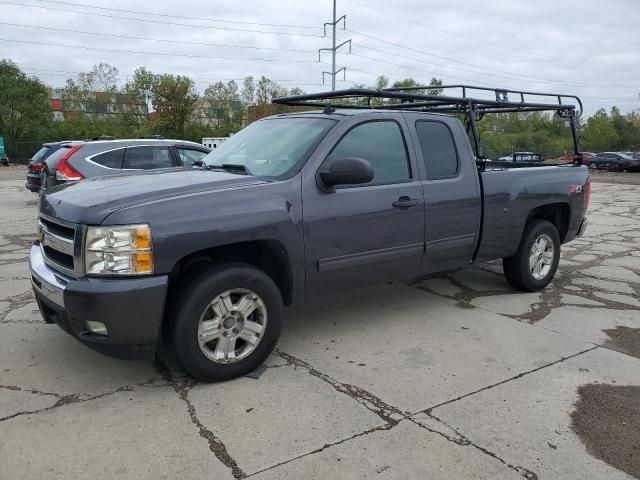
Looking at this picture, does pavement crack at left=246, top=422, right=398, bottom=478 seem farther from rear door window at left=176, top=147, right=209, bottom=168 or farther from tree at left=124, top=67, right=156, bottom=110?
tree at left=124, top=67, right=156, bottom=110

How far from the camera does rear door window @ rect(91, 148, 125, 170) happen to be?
960cm

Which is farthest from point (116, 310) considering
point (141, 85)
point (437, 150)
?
point (141, 85)

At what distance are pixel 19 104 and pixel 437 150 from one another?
168 feet

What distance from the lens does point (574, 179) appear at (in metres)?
6.19

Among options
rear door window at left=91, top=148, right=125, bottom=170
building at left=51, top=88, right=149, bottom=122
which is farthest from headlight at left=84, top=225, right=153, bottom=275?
building at left=51, top=88, right=149, bottom=122

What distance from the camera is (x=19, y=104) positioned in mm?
47000

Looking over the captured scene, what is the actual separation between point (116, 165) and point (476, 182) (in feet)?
22.4

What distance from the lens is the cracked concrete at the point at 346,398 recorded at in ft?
9.17

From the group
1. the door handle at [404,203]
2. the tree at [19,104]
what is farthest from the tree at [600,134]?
the door handle at [404,203]

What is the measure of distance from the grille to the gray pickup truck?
0.04 ft

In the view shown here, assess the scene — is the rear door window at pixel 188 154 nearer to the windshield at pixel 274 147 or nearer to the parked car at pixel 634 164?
the windshield at pixel 274 147

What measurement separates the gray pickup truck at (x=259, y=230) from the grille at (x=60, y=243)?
0.01 meters

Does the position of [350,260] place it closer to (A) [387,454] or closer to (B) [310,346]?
(B) [310,346]

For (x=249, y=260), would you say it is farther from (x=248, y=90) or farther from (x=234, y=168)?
(x=248, y=90)
